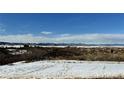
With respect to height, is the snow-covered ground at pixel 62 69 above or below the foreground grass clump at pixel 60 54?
below

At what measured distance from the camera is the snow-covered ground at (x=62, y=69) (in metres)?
6.79

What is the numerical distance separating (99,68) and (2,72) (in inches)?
32.8

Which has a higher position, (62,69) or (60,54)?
(60,54)

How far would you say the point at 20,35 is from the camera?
677 cm

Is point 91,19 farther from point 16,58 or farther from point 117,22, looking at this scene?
point 16,58

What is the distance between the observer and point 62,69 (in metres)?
6.82

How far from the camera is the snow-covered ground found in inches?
267

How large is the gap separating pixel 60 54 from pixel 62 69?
13 cm

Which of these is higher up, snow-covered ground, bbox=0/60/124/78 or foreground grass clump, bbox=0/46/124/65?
foreground grass clump, bbox=0/46/124/65

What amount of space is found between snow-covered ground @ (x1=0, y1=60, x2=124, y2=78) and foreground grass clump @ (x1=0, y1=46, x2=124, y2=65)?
38mm

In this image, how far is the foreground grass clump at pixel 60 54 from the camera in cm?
681

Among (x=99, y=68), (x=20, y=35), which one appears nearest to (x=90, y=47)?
(x=99, y=68)

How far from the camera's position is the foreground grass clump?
6.81 metres

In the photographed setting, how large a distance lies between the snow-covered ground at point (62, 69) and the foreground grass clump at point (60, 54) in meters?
0.04
